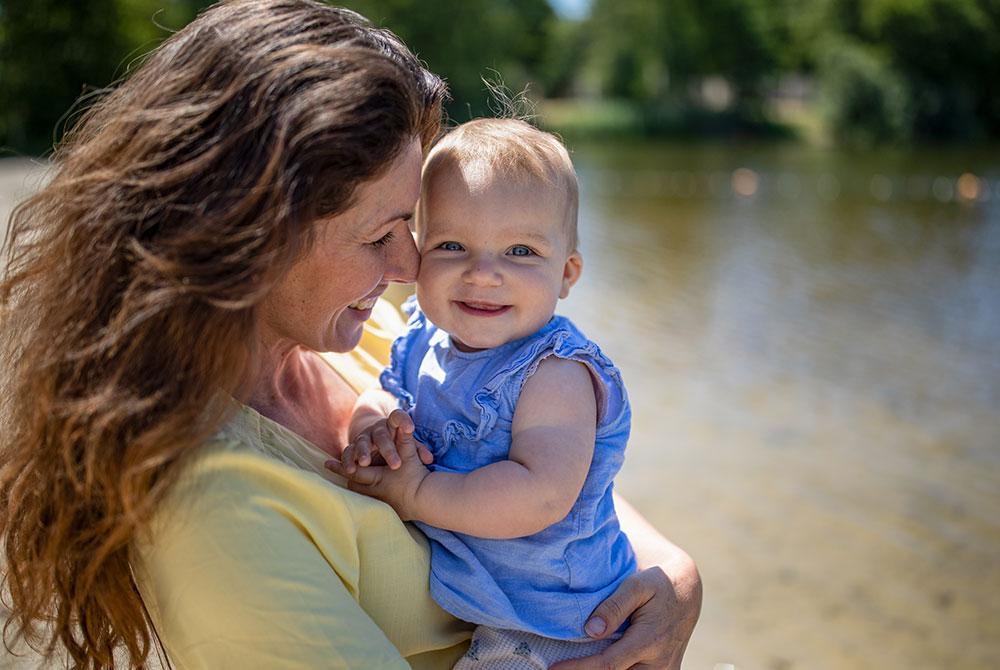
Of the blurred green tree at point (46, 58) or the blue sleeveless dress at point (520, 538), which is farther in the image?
the blurred green tree at point (46, 58)

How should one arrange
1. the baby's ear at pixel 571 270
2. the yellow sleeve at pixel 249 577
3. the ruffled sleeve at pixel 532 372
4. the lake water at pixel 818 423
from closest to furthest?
the yellow sleeve at pixel 249 577, the ruffled sleeve at pixel 532 372, the baby's ear at pixel 571 270, the lake water at pixel 818 423

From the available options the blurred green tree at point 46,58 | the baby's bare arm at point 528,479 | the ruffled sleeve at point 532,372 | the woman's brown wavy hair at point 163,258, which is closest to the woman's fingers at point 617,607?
Answer: the baby's bare arm at point 528,479

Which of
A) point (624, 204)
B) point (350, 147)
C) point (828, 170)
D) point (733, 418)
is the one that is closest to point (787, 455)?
point (733, 418)

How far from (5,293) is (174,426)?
0.55 metres

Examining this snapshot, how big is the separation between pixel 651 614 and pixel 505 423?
49 centimetres

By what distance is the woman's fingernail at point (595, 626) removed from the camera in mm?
1850

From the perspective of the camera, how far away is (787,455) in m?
7.30

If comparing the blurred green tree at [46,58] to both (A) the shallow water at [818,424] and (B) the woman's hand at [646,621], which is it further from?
(B) the woman's hand at [646,621]

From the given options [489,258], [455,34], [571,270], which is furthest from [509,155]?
[455,34]

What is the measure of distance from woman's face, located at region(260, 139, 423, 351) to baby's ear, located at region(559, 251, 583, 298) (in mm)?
353

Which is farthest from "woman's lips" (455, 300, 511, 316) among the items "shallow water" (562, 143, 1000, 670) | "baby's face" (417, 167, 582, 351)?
"shallow water" (562, 143, 1000, 670)

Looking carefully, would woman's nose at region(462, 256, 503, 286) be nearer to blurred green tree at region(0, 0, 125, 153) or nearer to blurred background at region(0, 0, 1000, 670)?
blurred background at region(0, 0, 1000, 670)

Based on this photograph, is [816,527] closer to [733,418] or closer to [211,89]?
[733,418]

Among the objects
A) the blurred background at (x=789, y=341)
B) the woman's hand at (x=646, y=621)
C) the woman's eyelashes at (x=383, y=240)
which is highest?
the woman's eyelashes at (x=383, y=240)
